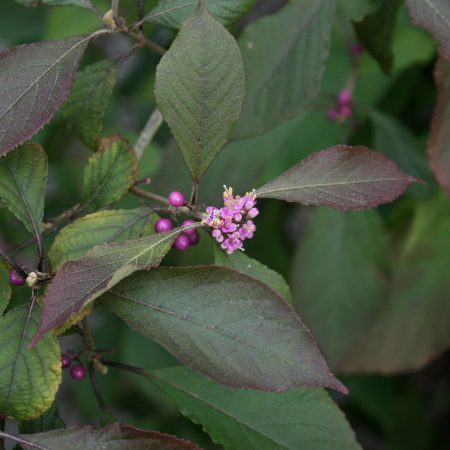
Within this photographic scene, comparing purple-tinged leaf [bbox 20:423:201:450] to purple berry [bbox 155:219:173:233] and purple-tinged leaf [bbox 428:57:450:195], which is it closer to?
purple berry [bbox 155:219:173:233]

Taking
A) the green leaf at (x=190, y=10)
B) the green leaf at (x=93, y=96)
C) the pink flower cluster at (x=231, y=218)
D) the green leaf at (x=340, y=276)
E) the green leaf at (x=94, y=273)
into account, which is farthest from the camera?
the green leaf at (x=340, y=276)

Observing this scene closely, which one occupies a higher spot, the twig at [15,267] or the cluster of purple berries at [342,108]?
the twig at [15,267]

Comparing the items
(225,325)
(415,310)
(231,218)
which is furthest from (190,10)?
(415,310)

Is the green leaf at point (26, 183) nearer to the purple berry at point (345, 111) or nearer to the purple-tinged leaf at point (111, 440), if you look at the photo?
the purple-tinged leaf at point (111, 440)

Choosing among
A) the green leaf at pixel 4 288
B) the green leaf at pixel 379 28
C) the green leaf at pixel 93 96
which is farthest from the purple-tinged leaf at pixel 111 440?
the green leaf at pixel 379 28

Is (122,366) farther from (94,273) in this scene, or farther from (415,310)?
(415,310)

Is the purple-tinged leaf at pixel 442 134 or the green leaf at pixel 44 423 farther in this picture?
the purple-tinged leaf at pixel 442 134
